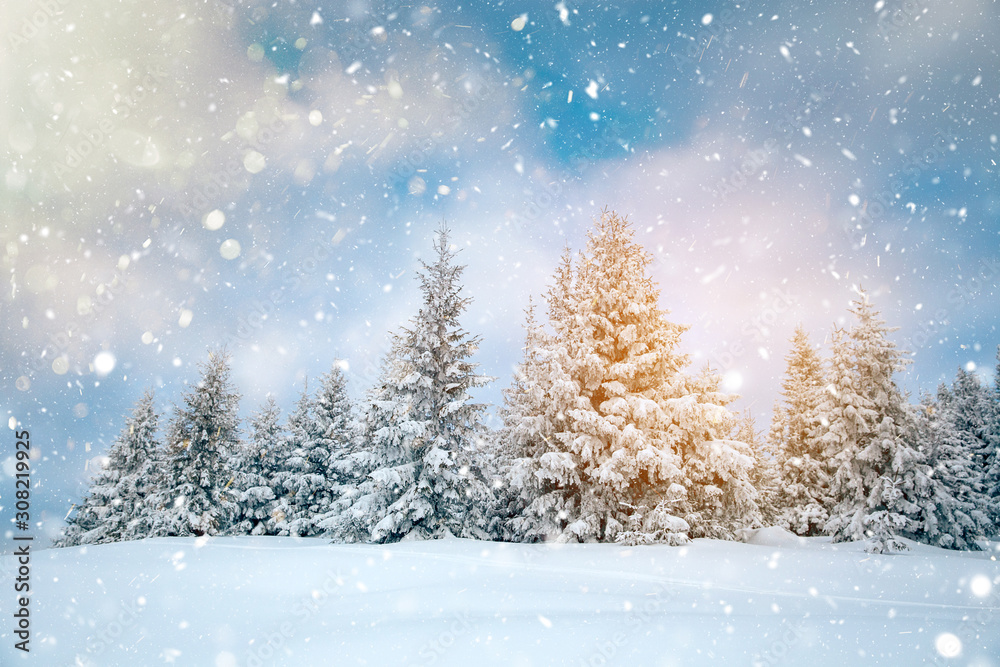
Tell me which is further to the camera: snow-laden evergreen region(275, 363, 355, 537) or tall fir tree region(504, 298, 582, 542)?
snow-laden evergreen region(275, 363, 355, 537)

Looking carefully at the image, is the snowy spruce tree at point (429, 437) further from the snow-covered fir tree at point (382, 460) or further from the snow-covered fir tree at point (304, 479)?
the snow-covered fir tree at point (304, 479)

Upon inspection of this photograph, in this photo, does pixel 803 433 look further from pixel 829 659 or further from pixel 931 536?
pixel 829 659

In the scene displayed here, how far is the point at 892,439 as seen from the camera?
20.5 m

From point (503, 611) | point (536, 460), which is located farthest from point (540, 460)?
point (503, 611)

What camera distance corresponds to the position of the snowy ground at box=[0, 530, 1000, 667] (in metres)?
5.14

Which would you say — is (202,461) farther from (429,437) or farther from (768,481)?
(768,481)

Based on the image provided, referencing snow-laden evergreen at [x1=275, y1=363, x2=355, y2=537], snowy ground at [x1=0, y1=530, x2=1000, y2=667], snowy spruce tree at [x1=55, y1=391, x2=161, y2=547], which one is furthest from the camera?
snowy spruce tree at [x1=55, y1=391, x2=161, y2=547]

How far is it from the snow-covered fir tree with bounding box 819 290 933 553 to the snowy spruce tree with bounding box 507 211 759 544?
8363 mm

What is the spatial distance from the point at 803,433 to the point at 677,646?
2793 centimetres

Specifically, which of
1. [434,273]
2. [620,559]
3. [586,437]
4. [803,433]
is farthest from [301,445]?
[803,433]

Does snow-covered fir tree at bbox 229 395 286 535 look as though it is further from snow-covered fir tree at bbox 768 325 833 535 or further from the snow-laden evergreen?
snow-covered fir tree at bbox 768 325 833 535

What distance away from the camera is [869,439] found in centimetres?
2145

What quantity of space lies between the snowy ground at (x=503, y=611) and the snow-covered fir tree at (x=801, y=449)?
16357 mm

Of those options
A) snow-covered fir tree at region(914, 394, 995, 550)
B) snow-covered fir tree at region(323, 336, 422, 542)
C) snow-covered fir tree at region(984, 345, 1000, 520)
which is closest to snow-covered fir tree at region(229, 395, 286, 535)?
snow-covered fir tree at region(323, 336, 422, 542)
